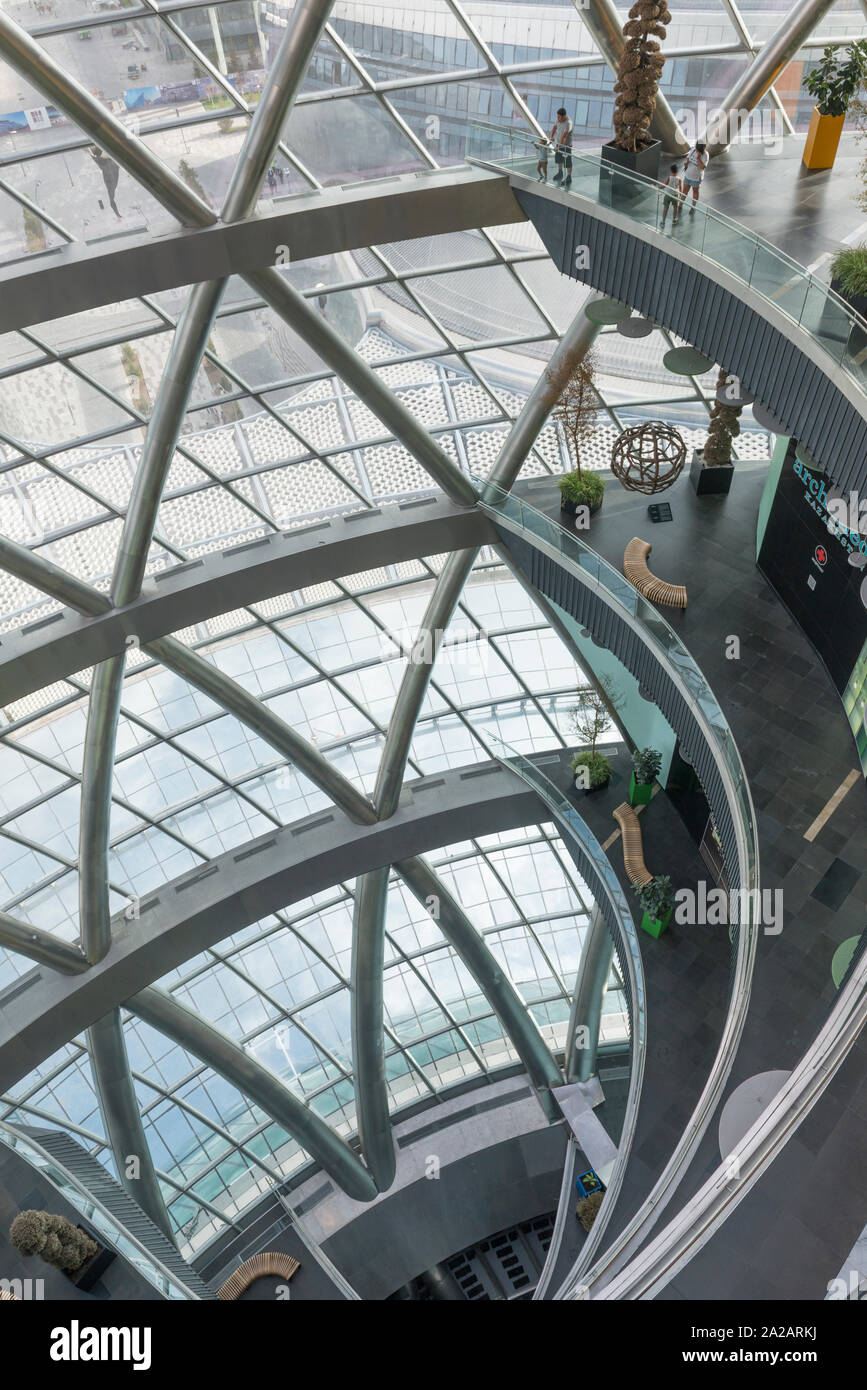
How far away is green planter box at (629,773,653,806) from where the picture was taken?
102 feet

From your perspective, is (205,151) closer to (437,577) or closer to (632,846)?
(437,577)

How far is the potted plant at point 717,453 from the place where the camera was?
1179 inches

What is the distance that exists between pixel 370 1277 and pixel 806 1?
43.5 meters

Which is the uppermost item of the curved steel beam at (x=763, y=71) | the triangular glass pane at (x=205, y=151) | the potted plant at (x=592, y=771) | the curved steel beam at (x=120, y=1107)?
the curved steel beam at (x=763, y=71)

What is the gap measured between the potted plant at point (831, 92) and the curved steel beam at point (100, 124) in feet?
38.8

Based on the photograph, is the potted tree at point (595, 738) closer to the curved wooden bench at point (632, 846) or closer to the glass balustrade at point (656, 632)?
the curved wooden bench at point (632, 846)

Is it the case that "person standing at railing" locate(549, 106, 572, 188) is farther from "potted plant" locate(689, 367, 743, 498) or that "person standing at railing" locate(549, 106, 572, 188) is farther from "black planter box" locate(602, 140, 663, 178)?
"potted plant" locate(689, 367, 743, 498)

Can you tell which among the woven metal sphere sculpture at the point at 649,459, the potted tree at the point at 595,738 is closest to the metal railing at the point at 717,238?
the woven metal sphere sculpture at the point at 649,459

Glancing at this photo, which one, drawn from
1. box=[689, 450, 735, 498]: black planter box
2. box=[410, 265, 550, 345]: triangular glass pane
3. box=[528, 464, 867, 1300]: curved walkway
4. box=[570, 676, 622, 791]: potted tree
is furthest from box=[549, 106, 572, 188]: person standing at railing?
box=[570, 676, 622, 791]: potted tree

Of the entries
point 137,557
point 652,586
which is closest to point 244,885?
point 137,557

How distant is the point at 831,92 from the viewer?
71.7 ft

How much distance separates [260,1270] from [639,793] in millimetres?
25577
